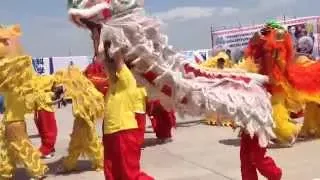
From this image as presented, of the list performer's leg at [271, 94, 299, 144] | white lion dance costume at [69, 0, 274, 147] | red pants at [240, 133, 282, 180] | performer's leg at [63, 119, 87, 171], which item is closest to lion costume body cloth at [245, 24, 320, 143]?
performer's leg at [271, 94, 299, 144]

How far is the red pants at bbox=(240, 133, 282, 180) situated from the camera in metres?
4.97

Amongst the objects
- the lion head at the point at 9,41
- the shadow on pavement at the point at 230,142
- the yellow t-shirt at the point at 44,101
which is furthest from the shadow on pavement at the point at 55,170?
the shadow on pavement at the point at 230,142

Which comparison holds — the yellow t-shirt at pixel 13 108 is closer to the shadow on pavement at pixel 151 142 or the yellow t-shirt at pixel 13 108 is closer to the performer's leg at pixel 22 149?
the performer's leg at pixel 22 149

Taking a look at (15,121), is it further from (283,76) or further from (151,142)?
(283,76)

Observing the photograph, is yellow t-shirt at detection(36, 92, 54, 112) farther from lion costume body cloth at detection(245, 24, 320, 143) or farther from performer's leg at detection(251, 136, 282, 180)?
performer's leg at detection(251, 136, 282, 180)

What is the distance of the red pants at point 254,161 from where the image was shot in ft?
16.3

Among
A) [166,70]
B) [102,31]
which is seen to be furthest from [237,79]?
[102,31]

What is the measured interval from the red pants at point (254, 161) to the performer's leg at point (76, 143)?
280 cm

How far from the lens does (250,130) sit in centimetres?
477

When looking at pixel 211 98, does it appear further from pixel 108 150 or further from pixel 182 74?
pixel 108 150

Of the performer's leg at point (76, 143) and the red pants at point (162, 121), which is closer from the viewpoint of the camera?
the performer's leg at point (76, 143)

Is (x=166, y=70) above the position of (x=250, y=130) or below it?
above

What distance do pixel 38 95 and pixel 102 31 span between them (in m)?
3.06

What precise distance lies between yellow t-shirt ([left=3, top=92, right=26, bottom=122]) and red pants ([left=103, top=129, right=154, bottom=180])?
2.40 m
